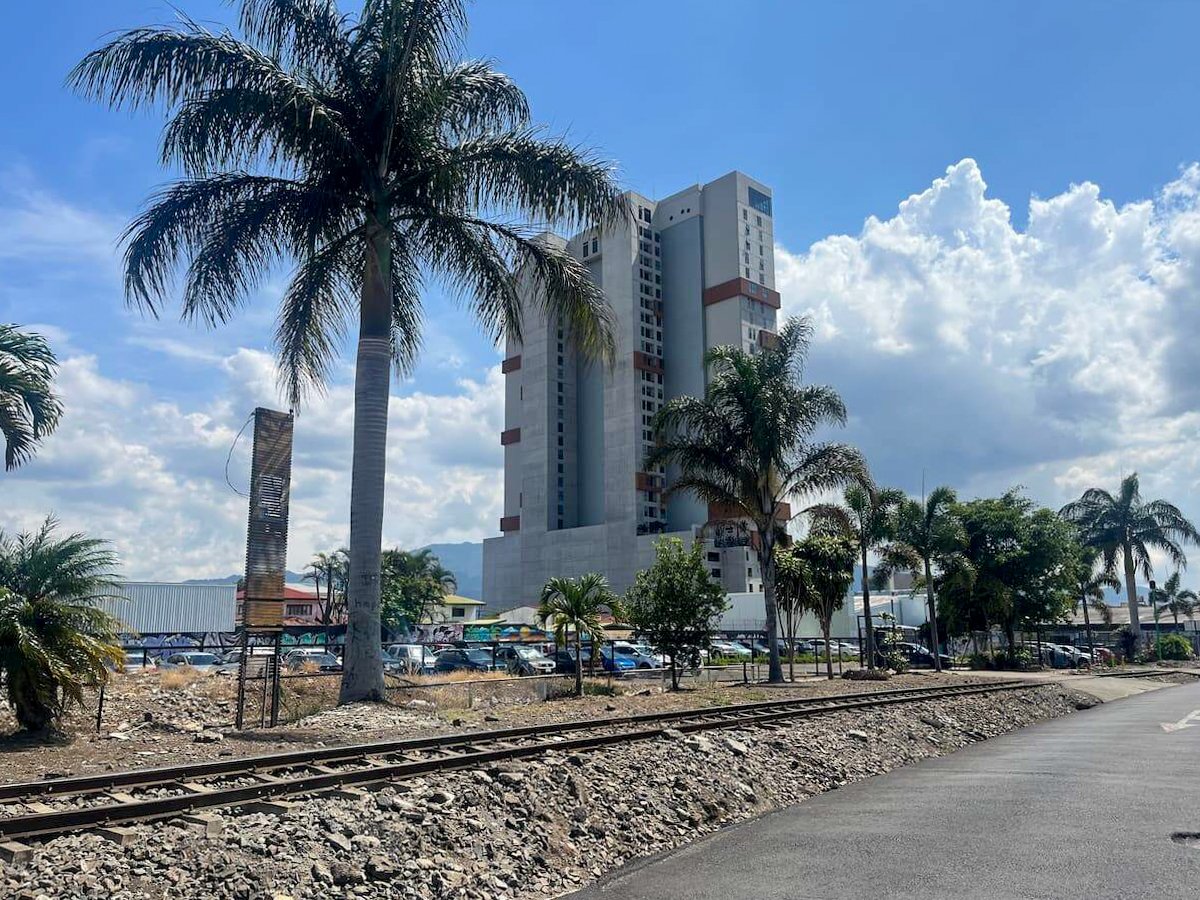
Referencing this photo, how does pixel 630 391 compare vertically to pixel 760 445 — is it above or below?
above

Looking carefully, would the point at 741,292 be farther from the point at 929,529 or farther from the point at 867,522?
the point at 867,522

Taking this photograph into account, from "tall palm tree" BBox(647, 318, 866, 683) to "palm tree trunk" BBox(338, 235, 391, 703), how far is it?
554 inches

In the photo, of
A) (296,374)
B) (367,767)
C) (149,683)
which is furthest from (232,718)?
(367,767)

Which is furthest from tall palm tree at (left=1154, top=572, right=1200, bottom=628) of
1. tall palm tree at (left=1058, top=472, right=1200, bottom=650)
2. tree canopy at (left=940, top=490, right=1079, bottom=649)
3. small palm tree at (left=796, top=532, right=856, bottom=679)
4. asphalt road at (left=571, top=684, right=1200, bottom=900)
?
asphalt road at (left=571, top=684, right=1200, bottom=900)

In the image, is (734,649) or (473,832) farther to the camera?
(734,649)

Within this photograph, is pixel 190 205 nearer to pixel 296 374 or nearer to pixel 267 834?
pixel 296 374

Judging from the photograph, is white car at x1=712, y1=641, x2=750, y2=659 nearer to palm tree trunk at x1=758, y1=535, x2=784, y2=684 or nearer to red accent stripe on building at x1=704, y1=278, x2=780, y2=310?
palm tree trunk at x1=758, y1=535, x2=784, y2=684

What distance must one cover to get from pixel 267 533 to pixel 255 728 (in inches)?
148

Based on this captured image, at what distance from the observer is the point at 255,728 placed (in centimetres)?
1589

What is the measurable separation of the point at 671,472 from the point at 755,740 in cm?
8911

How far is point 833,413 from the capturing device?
3105 centimetres

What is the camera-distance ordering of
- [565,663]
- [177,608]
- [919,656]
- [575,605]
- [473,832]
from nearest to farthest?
[473,832] < [575,605] < [565,663] < [919,656] < [177,608]

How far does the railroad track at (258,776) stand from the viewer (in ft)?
25.9

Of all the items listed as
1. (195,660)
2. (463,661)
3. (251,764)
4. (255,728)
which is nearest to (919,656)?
(463,661)
